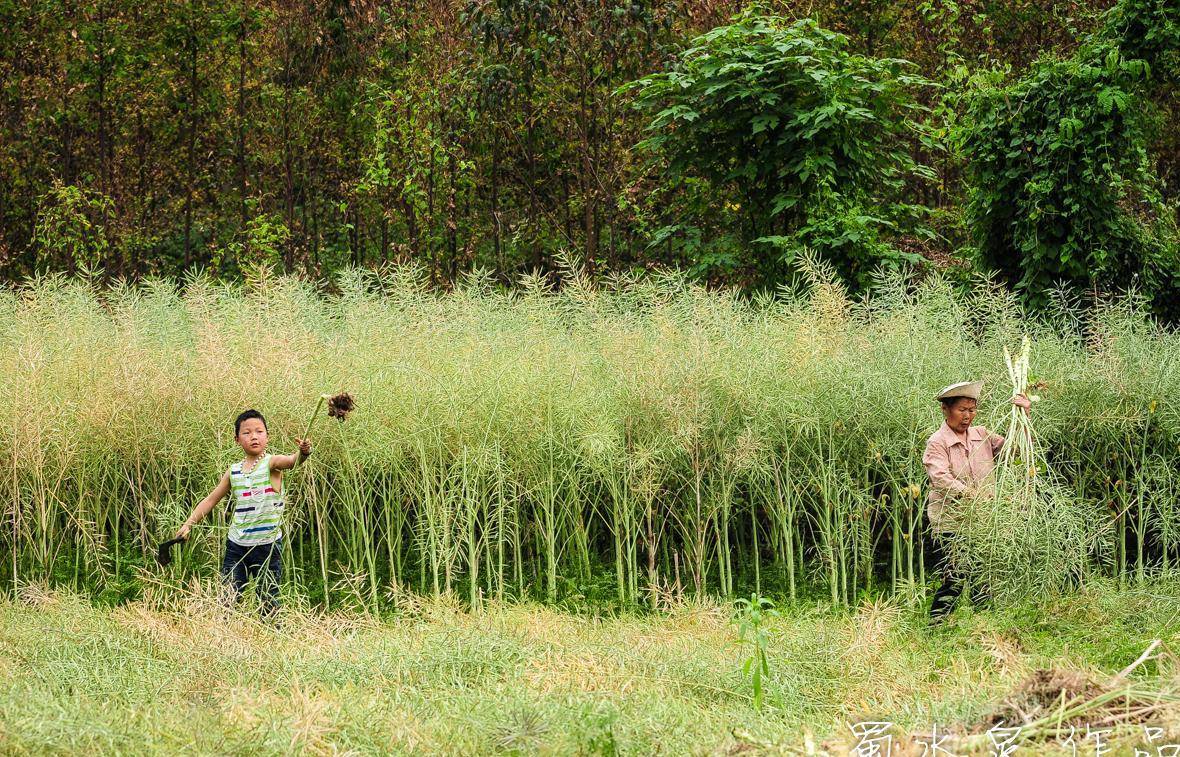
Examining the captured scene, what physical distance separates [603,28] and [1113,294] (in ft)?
19.4

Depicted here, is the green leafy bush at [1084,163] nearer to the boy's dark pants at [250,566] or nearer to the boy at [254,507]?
the boy at [254,507]

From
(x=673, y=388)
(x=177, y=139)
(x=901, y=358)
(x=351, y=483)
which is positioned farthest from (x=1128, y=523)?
(x=177, y=139)

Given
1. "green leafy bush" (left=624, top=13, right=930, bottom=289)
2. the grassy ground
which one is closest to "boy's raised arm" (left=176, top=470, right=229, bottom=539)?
the grassy ground

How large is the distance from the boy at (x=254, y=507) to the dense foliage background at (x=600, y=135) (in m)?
5.08

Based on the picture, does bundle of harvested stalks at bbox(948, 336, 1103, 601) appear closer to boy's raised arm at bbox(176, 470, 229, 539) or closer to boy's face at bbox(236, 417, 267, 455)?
boy's face at bbox(236, 417, 267, 455)

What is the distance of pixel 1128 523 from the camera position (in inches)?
289

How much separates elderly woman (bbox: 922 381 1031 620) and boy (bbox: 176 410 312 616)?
3.12m

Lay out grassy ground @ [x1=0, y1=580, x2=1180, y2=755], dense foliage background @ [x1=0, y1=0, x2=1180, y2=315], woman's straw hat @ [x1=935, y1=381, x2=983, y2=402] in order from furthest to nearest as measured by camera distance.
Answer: dense foliage background @ [x1=0, y1=0, x2=1180, y2=315]
woman's straw hat @ [x1=935, y1=381, x2=983, y2=402]
grassy ground @ [x1=0, y1=580, x2=1180, y2=755]

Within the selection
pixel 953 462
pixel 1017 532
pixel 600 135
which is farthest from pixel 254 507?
pixel 600 135

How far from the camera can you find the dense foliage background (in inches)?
361

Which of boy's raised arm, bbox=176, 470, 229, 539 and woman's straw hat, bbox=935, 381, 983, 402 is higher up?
woman's straw hat, bbox=935, 381, 983, 402

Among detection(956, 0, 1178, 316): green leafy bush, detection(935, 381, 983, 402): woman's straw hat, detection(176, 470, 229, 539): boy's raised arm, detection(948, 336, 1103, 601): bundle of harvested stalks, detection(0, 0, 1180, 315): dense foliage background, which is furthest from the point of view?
detection(0, 0, 1180, 315): dense foliage background

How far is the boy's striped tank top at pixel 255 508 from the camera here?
5969 mm

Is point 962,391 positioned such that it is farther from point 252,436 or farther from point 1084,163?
point 1084,163
